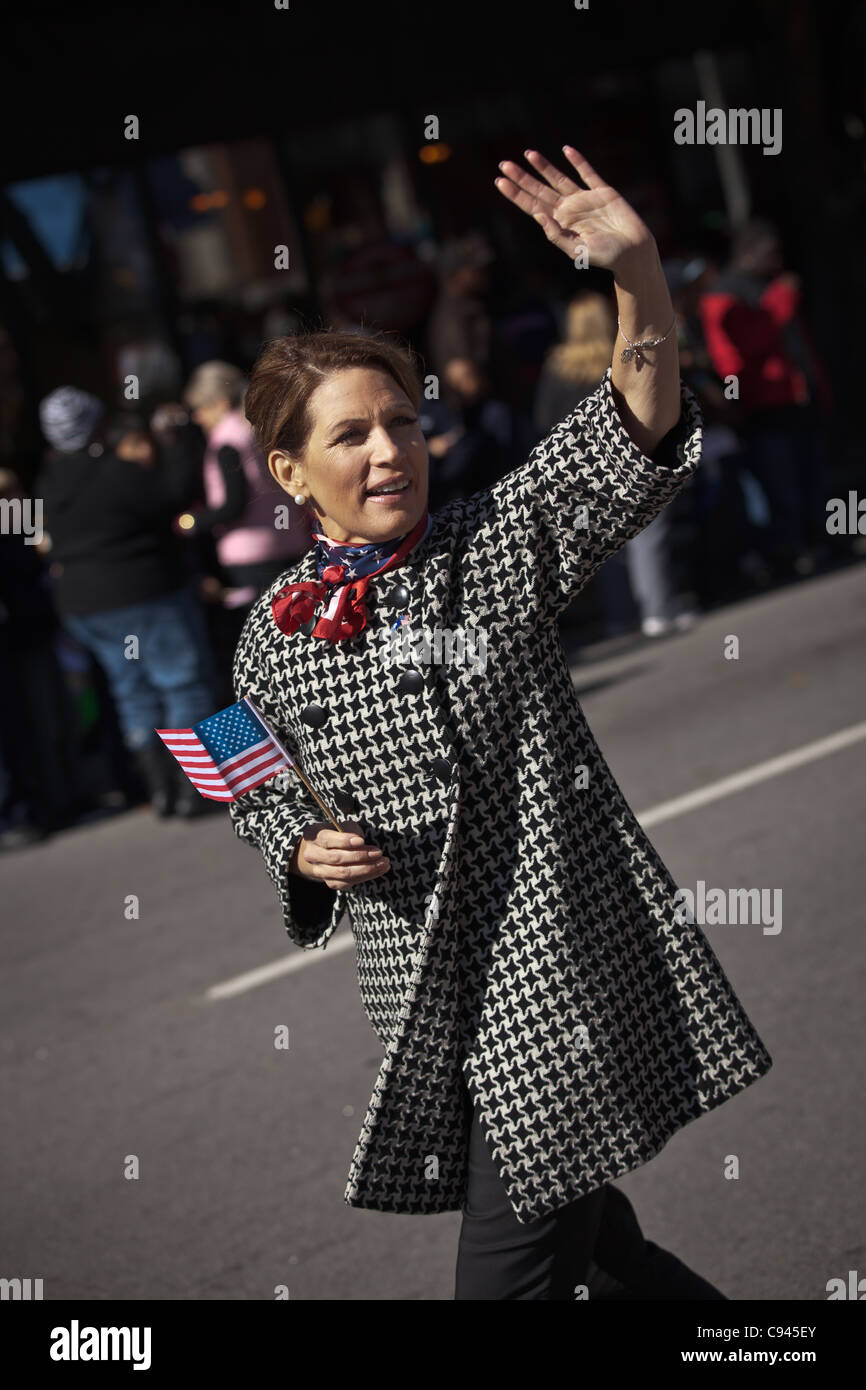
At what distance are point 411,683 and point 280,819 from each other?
410mm

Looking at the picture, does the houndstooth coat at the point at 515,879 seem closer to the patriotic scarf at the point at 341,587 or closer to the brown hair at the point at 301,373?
the patriotic scarf at the point at 341,587

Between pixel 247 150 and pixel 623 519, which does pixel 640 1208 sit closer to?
pixel 623 519

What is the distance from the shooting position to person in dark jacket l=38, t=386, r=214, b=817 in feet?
26.8

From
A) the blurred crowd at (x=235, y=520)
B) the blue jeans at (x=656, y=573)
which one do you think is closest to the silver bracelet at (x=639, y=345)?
the blurred crowd at (x=235, y=520)

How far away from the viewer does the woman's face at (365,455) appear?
2633 mm

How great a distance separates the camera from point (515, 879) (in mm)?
2613

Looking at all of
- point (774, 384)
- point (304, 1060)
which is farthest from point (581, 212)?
point (774, 384)

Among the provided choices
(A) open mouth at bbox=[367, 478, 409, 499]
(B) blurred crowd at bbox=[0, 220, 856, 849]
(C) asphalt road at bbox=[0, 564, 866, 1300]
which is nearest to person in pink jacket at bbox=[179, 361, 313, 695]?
(B) blurred crowd at bbox=[0, 220, 856, 849]

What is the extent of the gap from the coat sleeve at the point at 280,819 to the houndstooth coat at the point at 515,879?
0.13 m

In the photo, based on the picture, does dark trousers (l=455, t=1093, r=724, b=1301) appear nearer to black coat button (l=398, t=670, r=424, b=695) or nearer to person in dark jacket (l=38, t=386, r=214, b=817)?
black coat button (l=398, t=670, r=424, b=695)

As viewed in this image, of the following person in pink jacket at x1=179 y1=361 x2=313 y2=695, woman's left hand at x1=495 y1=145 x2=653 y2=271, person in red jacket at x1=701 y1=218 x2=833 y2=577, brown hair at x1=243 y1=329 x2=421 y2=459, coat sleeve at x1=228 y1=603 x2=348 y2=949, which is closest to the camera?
woman's left hand at x1=495 y1=145 x2=653 y2=271

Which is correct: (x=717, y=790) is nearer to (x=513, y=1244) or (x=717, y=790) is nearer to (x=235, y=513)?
(x=235, y=513)

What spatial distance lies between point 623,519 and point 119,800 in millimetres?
7246

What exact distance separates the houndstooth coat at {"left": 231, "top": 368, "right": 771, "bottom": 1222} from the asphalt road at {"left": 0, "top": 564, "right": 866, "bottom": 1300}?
1.13 m
